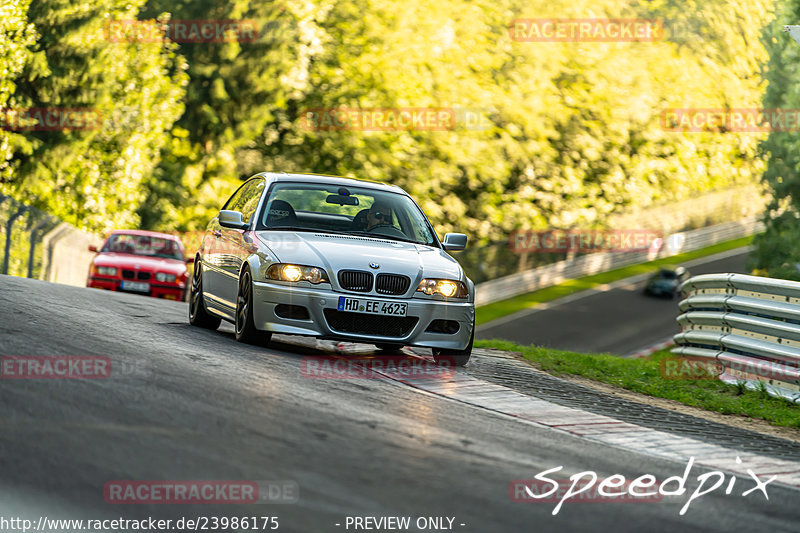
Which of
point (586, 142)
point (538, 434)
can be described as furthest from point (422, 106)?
point (538, 434)

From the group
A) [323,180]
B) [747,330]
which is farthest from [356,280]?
[747,330]

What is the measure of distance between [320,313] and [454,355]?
5.41 feet

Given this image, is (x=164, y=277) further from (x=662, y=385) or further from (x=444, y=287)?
(x=444, y=287)

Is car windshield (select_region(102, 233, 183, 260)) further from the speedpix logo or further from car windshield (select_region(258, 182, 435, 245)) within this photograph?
the speedpix logo

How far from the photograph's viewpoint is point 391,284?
962 cm

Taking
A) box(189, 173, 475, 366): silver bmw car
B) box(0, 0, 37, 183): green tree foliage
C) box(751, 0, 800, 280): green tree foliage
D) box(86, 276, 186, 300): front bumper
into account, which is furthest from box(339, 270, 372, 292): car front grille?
box(0, 0, 37, 183): green tree foliage

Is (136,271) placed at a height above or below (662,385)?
below

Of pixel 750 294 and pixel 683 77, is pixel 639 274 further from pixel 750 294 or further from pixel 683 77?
pixel 750 294

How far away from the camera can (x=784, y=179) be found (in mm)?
24125

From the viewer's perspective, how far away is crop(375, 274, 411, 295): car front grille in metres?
9.60

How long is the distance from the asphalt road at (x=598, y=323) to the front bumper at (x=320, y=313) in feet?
86.4

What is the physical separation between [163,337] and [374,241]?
2167 mm

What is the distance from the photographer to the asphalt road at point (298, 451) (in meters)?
4.96

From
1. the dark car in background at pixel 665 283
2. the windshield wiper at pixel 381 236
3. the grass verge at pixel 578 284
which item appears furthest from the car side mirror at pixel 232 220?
the dark car in background at pixel 665 283
